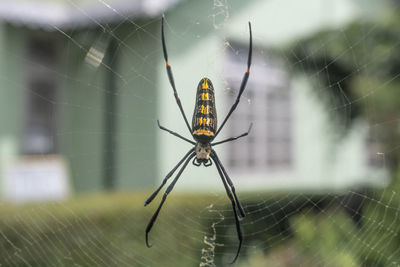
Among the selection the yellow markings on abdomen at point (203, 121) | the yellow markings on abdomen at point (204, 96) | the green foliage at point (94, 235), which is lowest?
the green foliage at point (94, 235)

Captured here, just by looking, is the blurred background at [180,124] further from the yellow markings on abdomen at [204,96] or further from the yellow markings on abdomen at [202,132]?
the yellow markings on abdomen at [204,96]

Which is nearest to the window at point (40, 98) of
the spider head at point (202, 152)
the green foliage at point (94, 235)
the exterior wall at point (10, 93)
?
the exterior wall at point (10, 93)

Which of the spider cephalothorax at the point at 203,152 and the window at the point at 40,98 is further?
the window at the point at 40,98

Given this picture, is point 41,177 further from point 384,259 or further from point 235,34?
point 384,259

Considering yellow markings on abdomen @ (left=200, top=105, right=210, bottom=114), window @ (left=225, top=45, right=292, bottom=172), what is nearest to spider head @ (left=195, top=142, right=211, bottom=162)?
yellow markings on abdomen @ (left=200, top=105, right=210, bottom=114)

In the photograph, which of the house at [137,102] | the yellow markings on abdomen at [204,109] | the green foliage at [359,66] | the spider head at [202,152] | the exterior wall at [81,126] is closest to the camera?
the yellow markings on abdomen at [204,109]

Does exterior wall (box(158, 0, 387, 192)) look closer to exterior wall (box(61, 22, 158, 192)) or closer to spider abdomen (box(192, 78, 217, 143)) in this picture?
exterior wall (box(61, 22, 158, 192))
